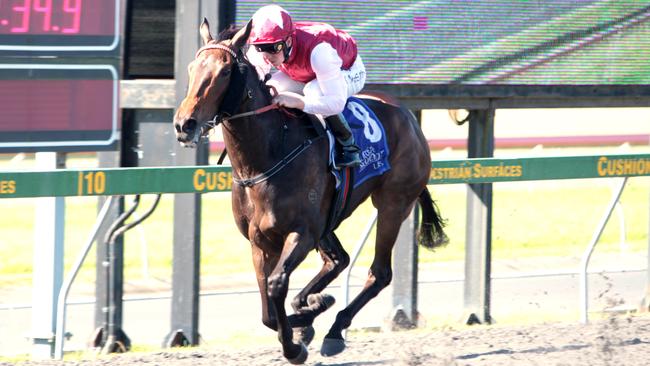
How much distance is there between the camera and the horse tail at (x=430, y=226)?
6.03 meters

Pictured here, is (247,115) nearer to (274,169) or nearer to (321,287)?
(274,169)

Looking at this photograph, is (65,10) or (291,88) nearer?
(291,88)

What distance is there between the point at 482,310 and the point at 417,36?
5.92 ft

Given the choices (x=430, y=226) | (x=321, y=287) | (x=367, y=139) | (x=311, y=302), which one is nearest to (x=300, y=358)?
(x=311, y=302)

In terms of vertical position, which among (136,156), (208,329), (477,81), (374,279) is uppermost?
(477,81)

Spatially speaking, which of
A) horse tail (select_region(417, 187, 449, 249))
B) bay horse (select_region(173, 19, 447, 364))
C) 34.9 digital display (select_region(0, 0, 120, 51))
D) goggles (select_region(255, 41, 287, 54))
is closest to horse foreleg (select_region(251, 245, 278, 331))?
bay horse (select_region(173, 19, 447, 364))

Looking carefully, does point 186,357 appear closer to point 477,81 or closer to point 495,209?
point 477,81

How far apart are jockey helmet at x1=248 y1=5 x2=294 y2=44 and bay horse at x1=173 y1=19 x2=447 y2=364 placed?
0.33 ft

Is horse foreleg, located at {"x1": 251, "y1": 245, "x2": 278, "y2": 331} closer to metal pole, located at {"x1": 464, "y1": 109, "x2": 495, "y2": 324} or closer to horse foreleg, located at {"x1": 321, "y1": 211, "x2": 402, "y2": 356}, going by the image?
horse foreleg, located at {"x1": 321, "y1": 211, "x2": 402, "y2": 356}

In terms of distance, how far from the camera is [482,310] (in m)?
6.93

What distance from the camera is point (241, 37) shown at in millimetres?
4445

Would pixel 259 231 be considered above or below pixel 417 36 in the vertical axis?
below

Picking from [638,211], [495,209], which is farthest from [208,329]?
[638,211]

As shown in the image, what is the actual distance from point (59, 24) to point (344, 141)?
1.67 metres
